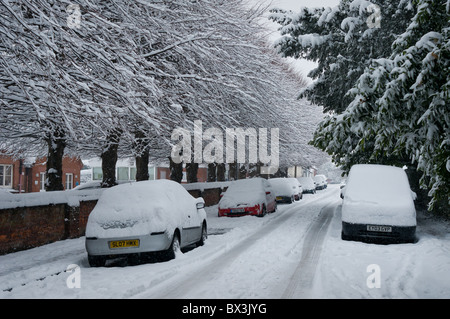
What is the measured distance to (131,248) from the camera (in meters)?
7.50

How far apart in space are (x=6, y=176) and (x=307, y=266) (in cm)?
3533

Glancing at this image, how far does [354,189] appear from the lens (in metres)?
10.7

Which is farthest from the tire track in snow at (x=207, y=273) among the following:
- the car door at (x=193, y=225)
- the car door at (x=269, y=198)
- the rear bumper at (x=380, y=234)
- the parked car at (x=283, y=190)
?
the parked car at (x=283, y=190)

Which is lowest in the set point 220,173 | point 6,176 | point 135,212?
point 135,212

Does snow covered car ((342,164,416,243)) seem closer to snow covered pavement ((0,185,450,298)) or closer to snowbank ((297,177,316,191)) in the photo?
snow covered pavement ((0,185,450,298))

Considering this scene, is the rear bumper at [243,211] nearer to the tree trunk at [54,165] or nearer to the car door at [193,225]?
the car door at [193,225]

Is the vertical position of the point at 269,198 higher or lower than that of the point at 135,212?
lower

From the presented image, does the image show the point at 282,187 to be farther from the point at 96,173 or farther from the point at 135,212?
the point at 96,173

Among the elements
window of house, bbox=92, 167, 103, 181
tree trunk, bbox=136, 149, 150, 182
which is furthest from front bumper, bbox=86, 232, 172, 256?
window of house, bbox=92, 167, 103, 181

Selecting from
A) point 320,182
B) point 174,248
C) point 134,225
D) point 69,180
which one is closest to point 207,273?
point 174,248

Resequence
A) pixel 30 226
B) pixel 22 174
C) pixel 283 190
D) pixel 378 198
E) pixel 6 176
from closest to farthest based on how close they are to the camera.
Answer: pixel 30 226 < pixel 378 198 < pixel 283 190 < pixel 6 176 < pixel 22 174

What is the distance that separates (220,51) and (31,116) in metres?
6.42

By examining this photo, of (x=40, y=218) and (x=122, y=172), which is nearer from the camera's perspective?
(x=40, y=218)

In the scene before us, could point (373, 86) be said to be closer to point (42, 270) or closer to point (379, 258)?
point (379, 258)
